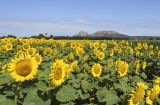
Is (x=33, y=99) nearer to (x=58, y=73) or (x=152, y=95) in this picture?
(x=58, y=73)

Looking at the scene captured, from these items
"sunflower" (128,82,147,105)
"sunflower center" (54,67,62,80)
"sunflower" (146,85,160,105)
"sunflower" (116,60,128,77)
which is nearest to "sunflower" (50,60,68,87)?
"sunflower center" (54,67,62,80)

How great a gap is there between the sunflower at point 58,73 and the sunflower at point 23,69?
18 cm

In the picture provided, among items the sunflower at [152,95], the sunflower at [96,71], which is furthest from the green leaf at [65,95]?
the sunflower at [96,71]

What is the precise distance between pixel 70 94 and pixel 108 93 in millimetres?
629

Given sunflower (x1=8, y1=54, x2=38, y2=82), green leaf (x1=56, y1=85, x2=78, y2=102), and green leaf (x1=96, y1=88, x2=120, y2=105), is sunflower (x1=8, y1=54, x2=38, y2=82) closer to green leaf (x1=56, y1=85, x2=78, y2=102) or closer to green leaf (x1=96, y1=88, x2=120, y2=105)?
green leaf (x1=56, y1=85, x2=78, y2=102)

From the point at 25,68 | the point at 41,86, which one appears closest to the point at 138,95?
the point at 41,86

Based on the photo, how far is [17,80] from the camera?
4191 mm

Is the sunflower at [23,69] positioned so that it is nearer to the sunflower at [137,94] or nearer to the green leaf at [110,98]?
the green leaf at [110,98]

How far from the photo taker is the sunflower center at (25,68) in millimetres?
4246

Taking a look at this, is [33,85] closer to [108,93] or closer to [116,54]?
[108,93]

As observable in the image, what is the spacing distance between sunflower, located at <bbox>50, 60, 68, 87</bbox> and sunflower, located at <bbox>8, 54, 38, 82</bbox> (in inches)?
6.9

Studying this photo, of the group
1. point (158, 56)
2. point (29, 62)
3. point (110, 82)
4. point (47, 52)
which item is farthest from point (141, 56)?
point (29, 62)

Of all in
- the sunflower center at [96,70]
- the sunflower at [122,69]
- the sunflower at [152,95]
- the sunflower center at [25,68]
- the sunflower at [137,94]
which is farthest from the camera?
the sunflower center at [96,70]

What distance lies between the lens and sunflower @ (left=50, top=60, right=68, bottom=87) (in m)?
4.15
